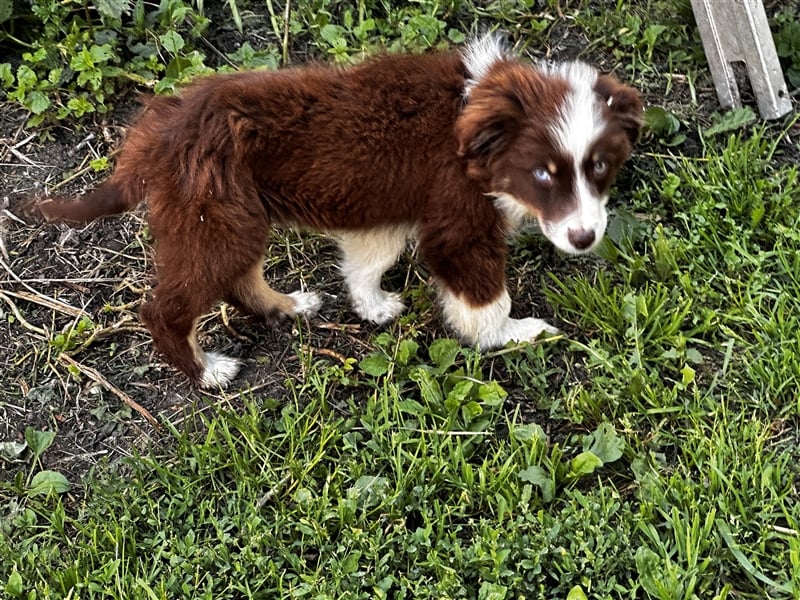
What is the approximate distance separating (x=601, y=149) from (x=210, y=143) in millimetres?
1359

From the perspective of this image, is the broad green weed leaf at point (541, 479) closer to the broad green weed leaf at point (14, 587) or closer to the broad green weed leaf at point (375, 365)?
the broad green weed leaf at point (375, 365)

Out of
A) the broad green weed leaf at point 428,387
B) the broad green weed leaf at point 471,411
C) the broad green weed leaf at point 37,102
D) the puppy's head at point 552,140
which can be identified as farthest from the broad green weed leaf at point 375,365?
the broad green weed leaf at point 37,102

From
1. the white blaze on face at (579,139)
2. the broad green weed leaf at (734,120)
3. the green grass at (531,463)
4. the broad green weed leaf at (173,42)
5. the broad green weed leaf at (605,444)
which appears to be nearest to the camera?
the green grass at (531,463)

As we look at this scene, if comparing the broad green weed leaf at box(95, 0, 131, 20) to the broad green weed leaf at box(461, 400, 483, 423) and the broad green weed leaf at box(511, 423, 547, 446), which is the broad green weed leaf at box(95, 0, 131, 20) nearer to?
the broad green weed leaf at box(461, 400, 483, 423)

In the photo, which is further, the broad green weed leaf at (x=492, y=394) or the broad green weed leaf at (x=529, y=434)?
the broad green weed leaf at (x=492, y=394)

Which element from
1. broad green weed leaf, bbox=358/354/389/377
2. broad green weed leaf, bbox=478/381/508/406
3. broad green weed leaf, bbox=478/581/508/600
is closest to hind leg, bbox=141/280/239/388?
broad green weed leaf, bbox=358/354/389/377

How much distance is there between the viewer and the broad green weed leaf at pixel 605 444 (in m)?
3.32

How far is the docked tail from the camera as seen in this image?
3363 millimetres

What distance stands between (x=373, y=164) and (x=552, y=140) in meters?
0.65

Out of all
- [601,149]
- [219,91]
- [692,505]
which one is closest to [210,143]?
[219,91]

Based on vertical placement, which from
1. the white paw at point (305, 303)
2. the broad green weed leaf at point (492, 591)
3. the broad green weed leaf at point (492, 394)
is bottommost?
the broad green weed leaf at point (492, 591)

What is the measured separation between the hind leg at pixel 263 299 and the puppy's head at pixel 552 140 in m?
1.01

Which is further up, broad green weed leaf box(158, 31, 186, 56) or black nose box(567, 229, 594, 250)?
broad green weed leaf box(158, 31, 186, 56)

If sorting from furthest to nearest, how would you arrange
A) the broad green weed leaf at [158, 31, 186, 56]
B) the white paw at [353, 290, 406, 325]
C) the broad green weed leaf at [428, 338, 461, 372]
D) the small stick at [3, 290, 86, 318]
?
the broad green weed leaf at [158, 31, 186, 56]
the small stick at [3, 290, 86, 318]
the white paw at [353, 290, 406, 325]
the broad green weed leaf at [428, 338, 461, 372]
